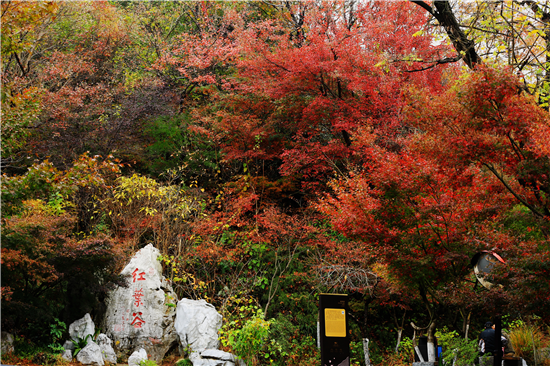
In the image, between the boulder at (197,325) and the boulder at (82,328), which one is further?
the boulder at (197,325)

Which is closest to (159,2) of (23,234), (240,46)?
(240,46)

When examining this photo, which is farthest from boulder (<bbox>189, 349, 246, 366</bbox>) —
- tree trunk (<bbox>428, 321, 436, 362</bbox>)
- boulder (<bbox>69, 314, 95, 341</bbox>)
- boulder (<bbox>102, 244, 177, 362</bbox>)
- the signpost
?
the signpost

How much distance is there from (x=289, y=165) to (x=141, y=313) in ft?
15.0

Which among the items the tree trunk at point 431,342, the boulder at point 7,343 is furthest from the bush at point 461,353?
the boulder at point 7,343

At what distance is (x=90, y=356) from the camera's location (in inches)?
308

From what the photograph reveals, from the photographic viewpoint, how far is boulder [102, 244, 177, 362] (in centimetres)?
858

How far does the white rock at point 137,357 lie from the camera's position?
786cm

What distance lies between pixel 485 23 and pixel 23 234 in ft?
26.1

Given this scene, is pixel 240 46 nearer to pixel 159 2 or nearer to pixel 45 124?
pixel 45 124

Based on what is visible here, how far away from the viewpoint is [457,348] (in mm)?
6645

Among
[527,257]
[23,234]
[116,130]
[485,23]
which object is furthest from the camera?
[116,130]

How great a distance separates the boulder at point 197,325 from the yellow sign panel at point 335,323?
3324mm

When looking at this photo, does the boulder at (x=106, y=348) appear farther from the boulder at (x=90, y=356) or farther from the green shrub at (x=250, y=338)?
the green shrub at (x=250, y=338)

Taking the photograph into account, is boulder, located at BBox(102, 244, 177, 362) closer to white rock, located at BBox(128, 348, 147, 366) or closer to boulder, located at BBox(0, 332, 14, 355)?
white rock, located at BBox(128, 348, 147, 366)
